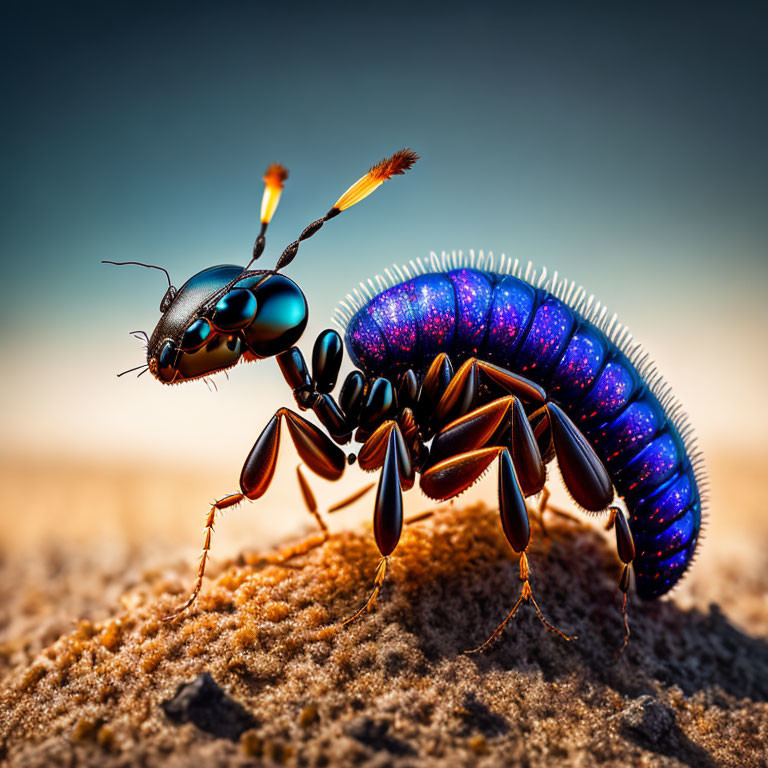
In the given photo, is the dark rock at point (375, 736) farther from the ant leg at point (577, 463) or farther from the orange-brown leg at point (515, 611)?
the ant leg at point (577, 463)

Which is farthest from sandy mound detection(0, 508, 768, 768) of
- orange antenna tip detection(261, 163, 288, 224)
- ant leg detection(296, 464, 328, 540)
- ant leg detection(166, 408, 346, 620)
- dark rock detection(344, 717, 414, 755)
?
orange antenna tip detection(261, 163, 288, 224)

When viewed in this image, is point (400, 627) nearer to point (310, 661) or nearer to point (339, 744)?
point (310, 661)

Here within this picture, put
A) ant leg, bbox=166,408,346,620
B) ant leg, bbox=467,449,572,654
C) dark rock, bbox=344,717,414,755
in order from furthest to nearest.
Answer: ant leg, bbox=166,408,346,620, ant leg, bbox=467,449,572,654, dark rock, bbox=344,717,414,755

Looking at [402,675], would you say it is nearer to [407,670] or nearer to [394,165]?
[407,670]

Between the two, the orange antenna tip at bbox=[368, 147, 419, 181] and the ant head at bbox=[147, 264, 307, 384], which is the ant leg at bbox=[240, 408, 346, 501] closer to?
the ant head at bbox=[147, 264, 307, 384]

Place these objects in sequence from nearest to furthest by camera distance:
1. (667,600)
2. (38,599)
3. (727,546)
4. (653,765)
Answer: (653,765) < (667,600) < (38,599) < (727,546)

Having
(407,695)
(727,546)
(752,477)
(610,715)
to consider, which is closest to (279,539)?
(407,695)

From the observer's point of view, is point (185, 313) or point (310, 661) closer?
point (310, 661)
